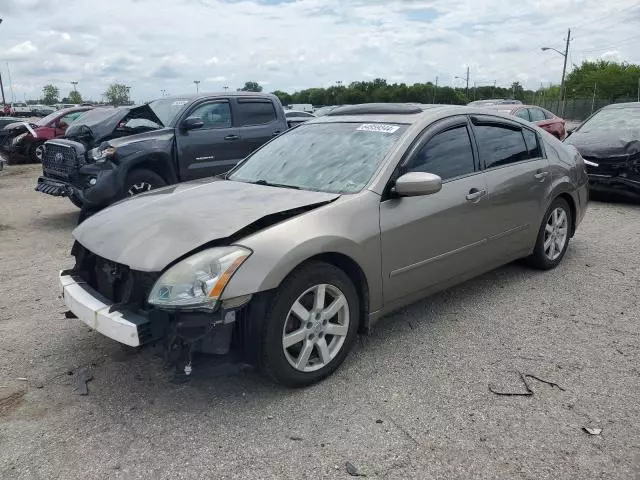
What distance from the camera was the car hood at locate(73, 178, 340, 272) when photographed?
3.08 meters

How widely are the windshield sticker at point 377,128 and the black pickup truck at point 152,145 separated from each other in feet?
14.1

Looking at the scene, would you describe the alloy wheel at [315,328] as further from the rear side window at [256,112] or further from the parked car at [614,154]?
the parked car at [614,154]

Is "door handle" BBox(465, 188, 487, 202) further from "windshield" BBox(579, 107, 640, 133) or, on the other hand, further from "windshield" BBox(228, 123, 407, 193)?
"windshield" BBox(579, 107, 640, 133)

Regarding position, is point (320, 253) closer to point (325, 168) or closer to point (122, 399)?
point (325, 168)

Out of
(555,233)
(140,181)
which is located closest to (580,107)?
(555,233)

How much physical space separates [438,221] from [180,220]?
1812 millimetres

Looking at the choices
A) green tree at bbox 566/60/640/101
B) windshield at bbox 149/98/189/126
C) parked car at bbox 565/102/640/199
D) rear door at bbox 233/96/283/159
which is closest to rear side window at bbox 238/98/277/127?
rear door at bbox 233/96/283/159

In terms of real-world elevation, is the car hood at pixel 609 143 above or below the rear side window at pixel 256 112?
below

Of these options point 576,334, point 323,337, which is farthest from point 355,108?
point 576,334

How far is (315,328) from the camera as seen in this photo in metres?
3.29

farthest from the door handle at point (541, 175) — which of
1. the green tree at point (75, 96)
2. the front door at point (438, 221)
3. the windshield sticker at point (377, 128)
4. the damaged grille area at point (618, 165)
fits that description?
the green tree at point (75, 96)

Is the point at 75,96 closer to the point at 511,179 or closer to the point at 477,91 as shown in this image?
the point at 477,91

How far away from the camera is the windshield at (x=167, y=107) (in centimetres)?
824

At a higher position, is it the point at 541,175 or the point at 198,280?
the point at 541,175
